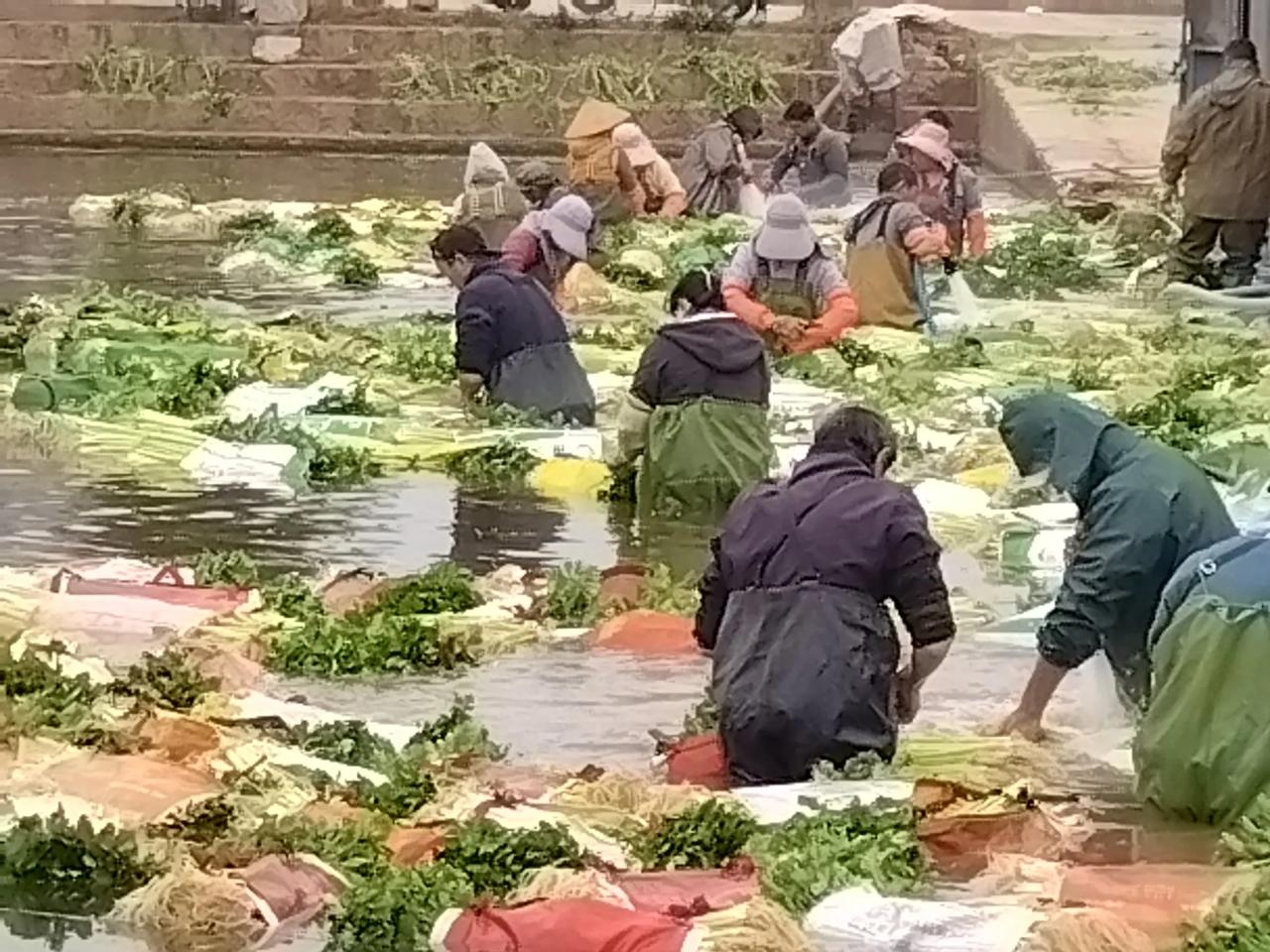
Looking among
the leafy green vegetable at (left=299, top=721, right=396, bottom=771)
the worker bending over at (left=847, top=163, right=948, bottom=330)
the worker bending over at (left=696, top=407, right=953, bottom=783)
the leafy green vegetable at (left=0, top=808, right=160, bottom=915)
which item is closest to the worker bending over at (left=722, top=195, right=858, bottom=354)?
the worker bending over at (left=847, top=163, right=948, bottom=330)

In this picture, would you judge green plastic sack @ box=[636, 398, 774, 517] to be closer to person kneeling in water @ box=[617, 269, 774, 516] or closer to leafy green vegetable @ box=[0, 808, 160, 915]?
person kneeling in water @ box=[617, 269, 774, 516]

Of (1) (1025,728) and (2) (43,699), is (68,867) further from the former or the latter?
(1) (1025,728)

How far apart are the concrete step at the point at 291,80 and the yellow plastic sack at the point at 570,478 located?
1725 centimetres

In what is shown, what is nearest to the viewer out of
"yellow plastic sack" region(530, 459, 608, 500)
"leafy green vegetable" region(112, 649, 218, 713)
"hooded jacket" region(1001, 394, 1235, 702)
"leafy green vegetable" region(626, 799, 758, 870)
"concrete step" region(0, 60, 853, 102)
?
"leafy green vegetable" region(626, 799, 758, 870)

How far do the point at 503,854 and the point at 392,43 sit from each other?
23.6 metres

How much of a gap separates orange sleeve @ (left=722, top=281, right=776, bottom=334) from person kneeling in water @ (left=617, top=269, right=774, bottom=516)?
8.75ft

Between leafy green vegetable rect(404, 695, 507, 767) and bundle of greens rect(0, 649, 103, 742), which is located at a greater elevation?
bundle of greens rect(0, 649, 103, 742)

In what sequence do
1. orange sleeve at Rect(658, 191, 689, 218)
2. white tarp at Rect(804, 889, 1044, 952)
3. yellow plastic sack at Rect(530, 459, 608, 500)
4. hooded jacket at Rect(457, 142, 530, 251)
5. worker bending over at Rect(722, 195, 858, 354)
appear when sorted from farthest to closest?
1. orange sleeve at Rect(658, 191, 689, 218)
2. hooded jacket at Rect(457, 142, 530, 251)
3. worker bending over at Rect(722, 195, 858, 354)
4. yellow plastic sack at Rect(530, 459, 608, 500)
5. white tarp at Rect(804, 889, 1044, 952)

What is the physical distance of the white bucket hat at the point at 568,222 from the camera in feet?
46.1

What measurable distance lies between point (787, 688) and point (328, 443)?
17.4 ft

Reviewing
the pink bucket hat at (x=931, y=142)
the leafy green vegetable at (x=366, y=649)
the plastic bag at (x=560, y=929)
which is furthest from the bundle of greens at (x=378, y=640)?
the pink bucket hat at (x=931, y=142)

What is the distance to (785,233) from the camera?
43.3 feet

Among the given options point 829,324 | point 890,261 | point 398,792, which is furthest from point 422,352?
point 398,792

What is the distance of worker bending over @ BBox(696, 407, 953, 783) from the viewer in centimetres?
683
